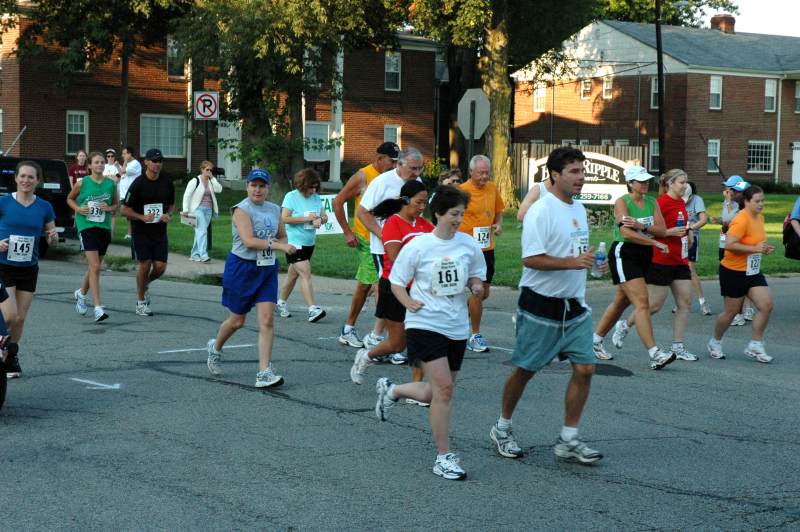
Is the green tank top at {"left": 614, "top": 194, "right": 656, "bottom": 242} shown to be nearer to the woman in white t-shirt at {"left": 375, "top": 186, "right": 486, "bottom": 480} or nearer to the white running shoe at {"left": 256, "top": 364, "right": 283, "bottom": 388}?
the white running shoe at {"left": 256, "top": 364, "right": 283, "bottom": 388}

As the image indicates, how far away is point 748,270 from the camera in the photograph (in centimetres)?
1122

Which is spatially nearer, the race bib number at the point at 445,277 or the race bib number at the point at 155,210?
the race bib number at the point at 445,277

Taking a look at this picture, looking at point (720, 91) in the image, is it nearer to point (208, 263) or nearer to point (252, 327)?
point (208, 263)

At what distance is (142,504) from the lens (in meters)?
5.79

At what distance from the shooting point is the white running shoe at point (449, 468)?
6.38 meters

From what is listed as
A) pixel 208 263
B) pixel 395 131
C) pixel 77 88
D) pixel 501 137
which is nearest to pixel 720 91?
pixel 395 131

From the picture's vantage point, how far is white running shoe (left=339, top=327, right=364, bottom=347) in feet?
37.6

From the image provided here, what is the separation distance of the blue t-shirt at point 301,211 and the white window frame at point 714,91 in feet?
154

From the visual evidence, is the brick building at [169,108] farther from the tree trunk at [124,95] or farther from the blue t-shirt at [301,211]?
the blue t-shirt at [301,211]

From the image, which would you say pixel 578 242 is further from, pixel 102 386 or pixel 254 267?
pixel 102 386

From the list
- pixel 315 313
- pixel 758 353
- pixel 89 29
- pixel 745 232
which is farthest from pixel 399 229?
pixel 89 29

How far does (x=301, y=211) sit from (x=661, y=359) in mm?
4979

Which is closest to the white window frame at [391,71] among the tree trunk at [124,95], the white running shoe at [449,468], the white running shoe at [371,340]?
the tree trunk at [124,95]

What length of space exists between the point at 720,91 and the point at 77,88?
107 feet
